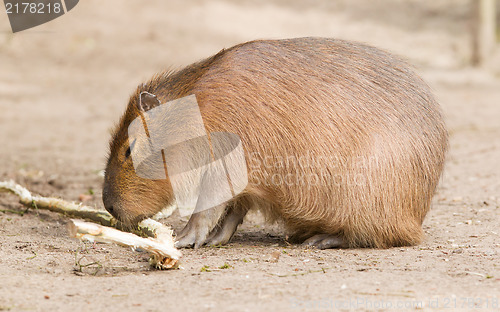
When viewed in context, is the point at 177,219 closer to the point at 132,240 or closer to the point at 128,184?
the point at 128,184

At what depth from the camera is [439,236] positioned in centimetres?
404

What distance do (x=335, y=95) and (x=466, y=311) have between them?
1507 mm

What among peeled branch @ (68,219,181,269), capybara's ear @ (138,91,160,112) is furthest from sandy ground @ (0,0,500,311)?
capybara's ear @ (138,91,160,112)

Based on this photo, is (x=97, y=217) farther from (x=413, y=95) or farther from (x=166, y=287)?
(x=413, y=95)

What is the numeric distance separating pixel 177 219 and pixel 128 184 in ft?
3.33

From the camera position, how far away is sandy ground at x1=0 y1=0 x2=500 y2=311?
279cm

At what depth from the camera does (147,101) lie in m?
3.66

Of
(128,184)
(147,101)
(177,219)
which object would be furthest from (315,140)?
(177,219)

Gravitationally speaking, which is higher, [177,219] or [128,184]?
[128,184]

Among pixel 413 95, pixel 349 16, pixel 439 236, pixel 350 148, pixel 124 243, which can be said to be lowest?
pixel 439 236

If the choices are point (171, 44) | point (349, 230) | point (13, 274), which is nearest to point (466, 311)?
point (349, 230)

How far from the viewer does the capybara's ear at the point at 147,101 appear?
11.9 ft

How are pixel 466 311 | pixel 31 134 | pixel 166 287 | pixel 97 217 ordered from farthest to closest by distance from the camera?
pixel 31 134 → pixel 97 217 → pixel 166 287 → pixel 466 311

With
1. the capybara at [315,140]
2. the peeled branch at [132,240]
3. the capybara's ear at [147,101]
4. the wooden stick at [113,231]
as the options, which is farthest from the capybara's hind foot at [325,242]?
the capybara's ear at [147,101]
